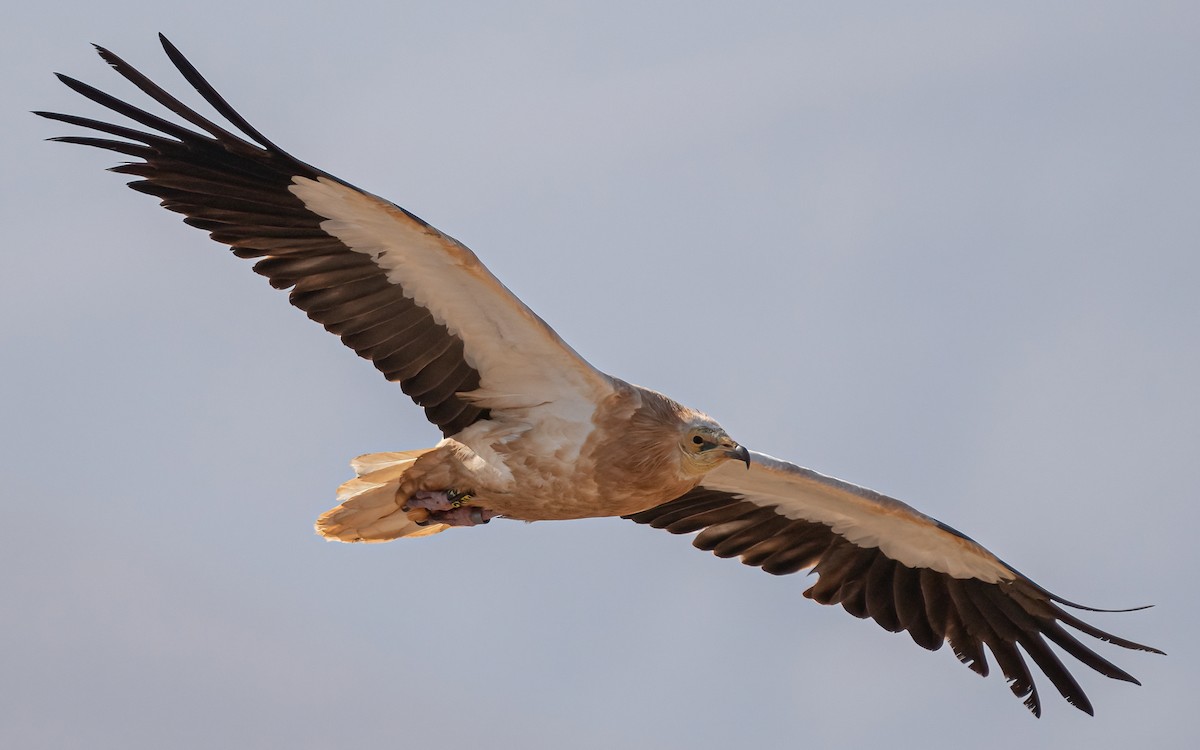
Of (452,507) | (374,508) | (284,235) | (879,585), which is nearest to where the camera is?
(284,235)

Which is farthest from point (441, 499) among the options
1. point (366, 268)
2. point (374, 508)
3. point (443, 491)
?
point (366, 268)

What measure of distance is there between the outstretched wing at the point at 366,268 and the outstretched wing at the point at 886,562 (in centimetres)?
178

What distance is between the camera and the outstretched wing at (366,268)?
27.0ft

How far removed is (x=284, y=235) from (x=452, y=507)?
5.68 feet

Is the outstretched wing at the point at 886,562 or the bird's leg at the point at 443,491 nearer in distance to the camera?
the bird's leg at the point at 443,491

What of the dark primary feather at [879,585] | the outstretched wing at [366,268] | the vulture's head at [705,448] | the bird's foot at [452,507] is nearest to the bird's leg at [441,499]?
the bird's foot at [452,507]

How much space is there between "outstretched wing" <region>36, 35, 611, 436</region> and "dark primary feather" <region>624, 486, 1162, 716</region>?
5.92 feet

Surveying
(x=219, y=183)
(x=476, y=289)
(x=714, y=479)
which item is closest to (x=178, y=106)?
(x=219, y=183)

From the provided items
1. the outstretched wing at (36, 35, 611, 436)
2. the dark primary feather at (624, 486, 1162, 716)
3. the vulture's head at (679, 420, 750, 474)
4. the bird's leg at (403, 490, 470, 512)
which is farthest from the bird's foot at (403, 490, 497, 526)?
the dark primary feather at (624, 486, 1162, 716)

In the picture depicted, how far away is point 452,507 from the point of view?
8992 mm

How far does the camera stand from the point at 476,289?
339 inches

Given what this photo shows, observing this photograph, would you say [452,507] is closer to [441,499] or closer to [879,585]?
[441,499]

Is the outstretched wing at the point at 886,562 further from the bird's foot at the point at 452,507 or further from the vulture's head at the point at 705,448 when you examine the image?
the bird's foot at the point at 452,507

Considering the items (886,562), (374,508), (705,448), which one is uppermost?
(886,562)
